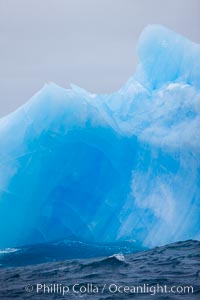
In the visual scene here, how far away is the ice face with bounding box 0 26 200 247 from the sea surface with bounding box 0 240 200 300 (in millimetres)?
358

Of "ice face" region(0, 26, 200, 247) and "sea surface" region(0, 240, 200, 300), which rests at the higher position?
"ice face" region(0, 26, 200, 247)

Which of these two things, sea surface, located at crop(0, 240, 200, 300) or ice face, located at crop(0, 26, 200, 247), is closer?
sea surface, located at crop(0, 240, 200, 300)

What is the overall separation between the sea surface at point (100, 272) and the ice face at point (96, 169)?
36 centimetres

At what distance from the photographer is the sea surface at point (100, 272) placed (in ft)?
12.9

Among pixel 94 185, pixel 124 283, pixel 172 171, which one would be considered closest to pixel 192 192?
pixel 172 171

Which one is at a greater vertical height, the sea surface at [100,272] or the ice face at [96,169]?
the ice face at [96,169]

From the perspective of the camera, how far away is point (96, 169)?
6.60m

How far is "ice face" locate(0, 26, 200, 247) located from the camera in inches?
246

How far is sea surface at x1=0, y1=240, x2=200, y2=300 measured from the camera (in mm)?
3932

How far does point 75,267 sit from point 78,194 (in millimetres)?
1736

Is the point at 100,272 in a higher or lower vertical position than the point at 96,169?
lower

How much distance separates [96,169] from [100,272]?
7.45 ft

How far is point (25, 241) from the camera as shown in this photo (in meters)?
6.34

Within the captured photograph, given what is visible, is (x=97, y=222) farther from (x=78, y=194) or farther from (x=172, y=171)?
(x=172, y=171)
